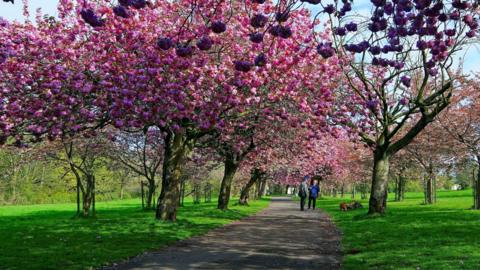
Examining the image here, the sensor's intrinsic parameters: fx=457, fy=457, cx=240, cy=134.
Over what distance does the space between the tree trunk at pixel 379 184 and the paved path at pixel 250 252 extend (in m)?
7.70

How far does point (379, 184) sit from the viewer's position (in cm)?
2523

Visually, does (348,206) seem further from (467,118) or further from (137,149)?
(137,149)

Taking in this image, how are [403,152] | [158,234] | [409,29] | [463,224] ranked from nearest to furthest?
[409,29], [158,234], [463,224], [403,152]

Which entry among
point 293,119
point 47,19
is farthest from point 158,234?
point 47,19

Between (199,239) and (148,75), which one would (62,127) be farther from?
(199,239)

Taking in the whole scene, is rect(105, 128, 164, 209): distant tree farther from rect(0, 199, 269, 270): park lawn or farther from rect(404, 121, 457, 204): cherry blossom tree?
rect(404, 121, 457, 204): cherry blossom tree

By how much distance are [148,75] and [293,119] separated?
7.34m

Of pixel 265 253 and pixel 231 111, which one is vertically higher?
pixel 231 111

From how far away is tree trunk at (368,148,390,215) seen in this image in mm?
24984

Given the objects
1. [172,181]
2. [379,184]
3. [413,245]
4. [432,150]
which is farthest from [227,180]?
[413,245]

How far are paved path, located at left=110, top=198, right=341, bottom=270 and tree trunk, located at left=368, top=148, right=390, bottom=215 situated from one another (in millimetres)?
7698

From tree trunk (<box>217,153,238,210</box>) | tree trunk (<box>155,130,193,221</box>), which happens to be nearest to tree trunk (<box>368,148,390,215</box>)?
tree trunk (<box>217,153,238,210</box>)

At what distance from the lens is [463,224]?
60.5ft

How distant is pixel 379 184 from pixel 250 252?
14617mm
